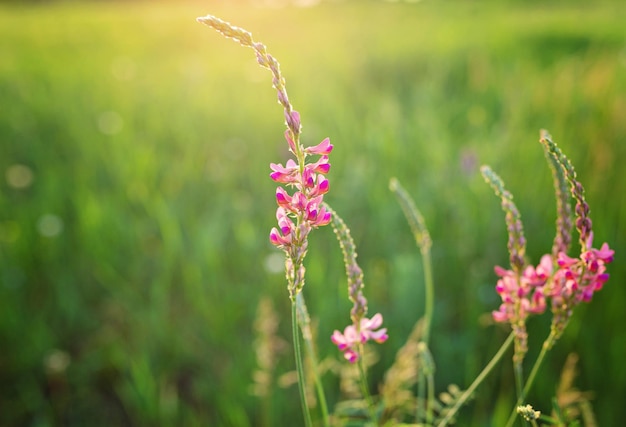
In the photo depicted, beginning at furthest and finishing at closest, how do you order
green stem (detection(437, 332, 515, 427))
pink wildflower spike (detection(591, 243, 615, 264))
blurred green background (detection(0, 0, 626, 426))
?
blurred green background (detection(0, 0, 626, 426)) → green stem (detection(437, 332, 515, 427)) → pink wildflower spike (detection(591, 243, 615, 264))

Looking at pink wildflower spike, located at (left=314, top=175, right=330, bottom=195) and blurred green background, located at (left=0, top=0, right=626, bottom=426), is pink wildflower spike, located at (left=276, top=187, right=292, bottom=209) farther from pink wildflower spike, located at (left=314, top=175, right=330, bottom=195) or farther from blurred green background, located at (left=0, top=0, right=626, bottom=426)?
blurred green background, located at (left=0, top=0, right=626, bottom=426)

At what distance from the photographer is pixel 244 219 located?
2508 millimetres

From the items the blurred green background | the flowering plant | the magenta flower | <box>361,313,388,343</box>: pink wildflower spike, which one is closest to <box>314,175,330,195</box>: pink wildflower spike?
the flowering plant

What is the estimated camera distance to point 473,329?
197cm

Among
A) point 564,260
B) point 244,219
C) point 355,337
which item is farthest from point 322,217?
point 244,219

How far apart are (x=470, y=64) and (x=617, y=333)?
9.36 feet

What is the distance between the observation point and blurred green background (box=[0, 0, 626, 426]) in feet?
6.39

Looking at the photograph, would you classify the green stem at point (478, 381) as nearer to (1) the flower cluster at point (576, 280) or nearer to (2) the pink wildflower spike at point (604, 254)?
(1) the flower cluster at point (576, 280)

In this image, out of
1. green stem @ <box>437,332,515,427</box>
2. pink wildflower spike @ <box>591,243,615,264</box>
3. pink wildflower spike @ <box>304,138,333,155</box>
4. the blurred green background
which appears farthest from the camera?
the blurred green background

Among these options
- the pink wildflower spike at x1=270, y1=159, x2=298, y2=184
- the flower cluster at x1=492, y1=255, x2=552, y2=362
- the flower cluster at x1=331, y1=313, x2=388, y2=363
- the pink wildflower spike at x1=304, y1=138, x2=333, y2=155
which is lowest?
the flower cluster at x1=331, y1=313, x2=388, y2=363

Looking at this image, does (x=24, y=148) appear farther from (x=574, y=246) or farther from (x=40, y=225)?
(x=574, y=246)

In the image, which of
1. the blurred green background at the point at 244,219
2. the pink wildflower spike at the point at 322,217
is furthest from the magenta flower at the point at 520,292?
the blurred green background at the point at 244,219

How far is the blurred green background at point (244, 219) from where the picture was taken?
195 cm

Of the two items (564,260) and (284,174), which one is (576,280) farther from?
(284,174)
